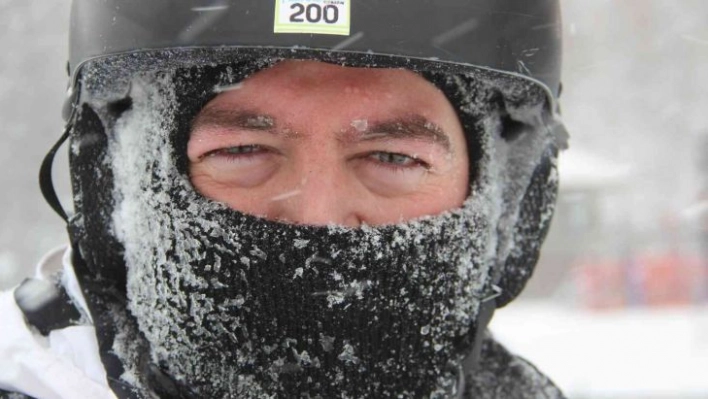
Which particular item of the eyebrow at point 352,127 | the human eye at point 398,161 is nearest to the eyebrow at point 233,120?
the eyebrow at point 352,127

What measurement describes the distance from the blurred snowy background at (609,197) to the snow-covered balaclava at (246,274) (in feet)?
2.66

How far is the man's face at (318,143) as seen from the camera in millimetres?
1708

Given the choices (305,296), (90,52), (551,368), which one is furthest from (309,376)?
(551,368)

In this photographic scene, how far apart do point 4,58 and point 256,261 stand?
62.6 feet

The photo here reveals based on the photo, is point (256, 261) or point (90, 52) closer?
point (256, 261)

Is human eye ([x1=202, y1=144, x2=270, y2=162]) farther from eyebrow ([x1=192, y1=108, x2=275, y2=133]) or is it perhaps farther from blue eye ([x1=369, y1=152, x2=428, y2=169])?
blue eye ([x1=369, y1=152, x2=428, y2=169])

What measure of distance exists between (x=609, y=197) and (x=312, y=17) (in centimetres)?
2150

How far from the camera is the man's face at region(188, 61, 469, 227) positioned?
1.71 metres

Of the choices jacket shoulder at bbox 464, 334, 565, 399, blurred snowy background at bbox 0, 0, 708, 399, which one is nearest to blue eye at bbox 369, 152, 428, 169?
jacket shoulder at bbox 464, 334, 565, 399

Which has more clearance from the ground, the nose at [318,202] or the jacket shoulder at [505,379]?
the nose at [318,202]

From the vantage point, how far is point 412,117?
5.89 feet

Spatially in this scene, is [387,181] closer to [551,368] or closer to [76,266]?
[76,266]

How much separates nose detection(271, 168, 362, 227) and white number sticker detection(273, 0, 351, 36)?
29 cm

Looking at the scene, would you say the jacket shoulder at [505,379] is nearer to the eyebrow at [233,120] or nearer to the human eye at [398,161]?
the human eye at [398,161]
